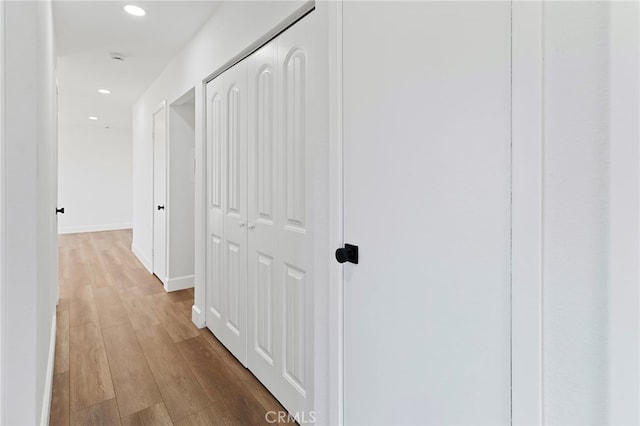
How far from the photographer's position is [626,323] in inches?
21.6

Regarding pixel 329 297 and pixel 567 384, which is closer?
pixel 567 384

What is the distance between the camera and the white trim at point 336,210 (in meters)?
1.19

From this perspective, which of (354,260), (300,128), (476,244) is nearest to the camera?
(476,244)

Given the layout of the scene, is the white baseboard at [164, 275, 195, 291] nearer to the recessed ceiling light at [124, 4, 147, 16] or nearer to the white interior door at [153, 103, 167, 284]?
the white interior door at [153, 103, 167, 284]

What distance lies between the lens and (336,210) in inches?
47.6

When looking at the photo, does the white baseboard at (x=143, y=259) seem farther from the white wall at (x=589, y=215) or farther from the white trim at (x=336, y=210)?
the white wall at (x=589, y=215)

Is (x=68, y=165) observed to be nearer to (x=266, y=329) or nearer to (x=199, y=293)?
(x=199, y=293)

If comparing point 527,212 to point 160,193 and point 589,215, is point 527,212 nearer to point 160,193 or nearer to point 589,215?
point 589,215

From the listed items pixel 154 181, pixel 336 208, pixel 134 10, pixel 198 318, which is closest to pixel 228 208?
pixel 198 318

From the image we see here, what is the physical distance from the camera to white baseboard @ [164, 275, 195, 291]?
11.4 ft

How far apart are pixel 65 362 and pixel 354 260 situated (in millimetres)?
2208

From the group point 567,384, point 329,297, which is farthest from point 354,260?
point 567,384

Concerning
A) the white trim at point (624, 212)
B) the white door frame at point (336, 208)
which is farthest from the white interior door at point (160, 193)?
the white trim at point (624, 212)

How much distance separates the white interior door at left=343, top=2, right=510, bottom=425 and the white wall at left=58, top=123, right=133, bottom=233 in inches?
320
